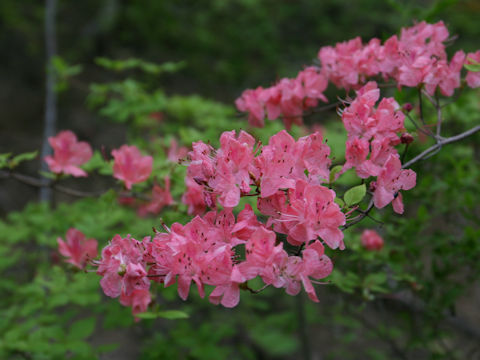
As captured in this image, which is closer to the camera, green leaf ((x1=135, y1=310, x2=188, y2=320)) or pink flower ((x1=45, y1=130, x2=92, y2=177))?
green leaf ((x1=135, y1=310, x2=188, y2=320))

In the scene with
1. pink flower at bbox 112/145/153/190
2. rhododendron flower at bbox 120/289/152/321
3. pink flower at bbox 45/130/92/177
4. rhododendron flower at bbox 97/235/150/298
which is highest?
pink flower at bbox 45/130/92/177

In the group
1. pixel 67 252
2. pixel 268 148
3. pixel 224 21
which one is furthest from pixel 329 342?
pixel 224 21

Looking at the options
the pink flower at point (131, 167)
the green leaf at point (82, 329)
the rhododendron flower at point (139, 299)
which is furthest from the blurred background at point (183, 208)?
the rhododendron flower at point (139, 299)

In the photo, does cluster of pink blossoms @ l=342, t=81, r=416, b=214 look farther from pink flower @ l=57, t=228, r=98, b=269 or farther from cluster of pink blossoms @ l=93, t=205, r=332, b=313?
pink flower @ l=57, t=228, r=98, b=269

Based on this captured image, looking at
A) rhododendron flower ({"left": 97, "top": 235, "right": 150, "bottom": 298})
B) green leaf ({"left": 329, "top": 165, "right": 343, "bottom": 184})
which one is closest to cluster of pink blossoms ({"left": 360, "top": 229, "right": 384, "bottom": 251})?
green leaf ({"left": 329, "top": 165, "right": 343, "bottom": 184})

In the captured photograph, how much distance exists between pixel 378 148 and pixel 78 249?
822 millimetres

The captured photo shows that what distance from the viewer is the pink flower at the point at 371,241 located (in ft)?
4.36

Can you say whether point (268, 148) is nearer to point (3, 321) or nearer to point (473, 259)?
point (473, 259)

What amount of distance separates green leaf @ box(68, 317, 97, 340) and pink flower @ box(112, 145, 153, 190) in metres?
0.47

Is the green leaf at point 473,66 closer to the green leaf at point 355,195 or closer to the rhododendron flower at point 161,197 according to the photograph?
the green leaf at point 355,195

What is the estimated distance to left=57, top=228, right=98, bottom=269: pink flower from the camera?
116 cm

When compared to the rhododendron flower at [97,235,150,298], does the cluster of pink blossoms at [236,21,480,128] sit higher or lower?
higher

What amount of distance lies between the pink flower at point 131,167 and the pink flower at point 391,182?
67 cm

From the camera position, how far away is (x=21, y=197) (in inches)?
164
